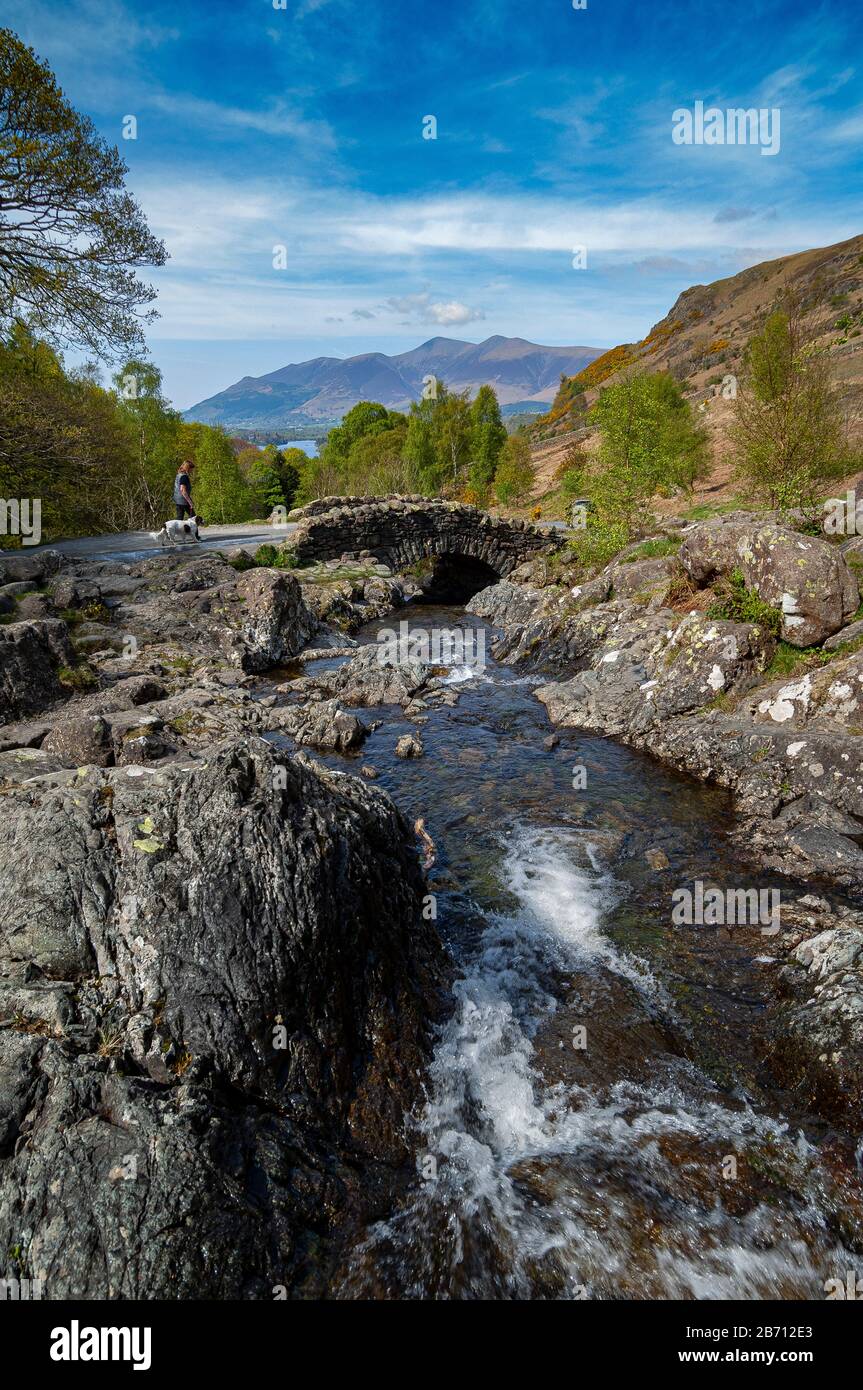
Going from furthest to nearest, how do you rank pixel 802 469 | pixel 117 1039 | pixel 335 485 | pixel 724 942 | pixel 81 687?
pixel 335 485 < pixel 802 469 < pixel 81 687 < pixel 724 942 < pixel 117 1039

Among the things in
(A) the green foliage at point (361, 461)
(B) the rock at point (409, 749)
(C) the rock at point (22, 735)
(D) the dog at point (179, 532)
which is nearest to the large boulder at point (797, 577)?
(B) the rock at point (409, 749)

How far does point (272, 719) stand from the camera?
63.6ft

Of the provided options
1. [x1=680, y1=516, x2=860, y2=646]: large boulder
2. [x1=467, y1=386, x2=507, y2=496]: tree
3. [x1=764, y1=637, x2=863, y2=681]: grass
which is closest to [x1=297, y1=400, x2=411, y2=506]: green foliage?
[x1=467, y1=386, x2=507, y2=496]: tree

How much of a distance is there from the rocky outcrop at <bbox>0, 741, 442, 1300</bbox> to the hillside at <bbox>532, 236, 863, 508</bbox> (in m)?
64.2

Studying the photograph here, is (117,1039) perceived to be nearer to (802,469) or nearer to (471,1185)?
(471,1185)

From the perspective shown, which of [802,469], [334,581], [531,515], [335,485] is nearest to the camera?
[802,469]

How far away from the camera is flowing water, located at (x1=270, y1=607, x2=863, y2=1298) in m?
6.06

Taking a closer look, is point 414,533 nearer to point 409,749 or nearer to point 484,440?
point 409,749

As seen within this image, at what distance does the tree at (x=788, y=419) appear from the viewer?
2830 cm

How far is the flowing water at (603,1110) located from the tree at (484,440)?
7990cm

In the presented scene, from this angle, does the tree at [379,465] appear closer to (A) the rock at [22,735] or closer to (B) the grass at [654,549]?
(B) the grass at [654,549]

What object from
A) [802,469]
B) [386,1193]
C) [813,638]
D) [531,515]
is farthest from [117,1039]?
[531,515]
